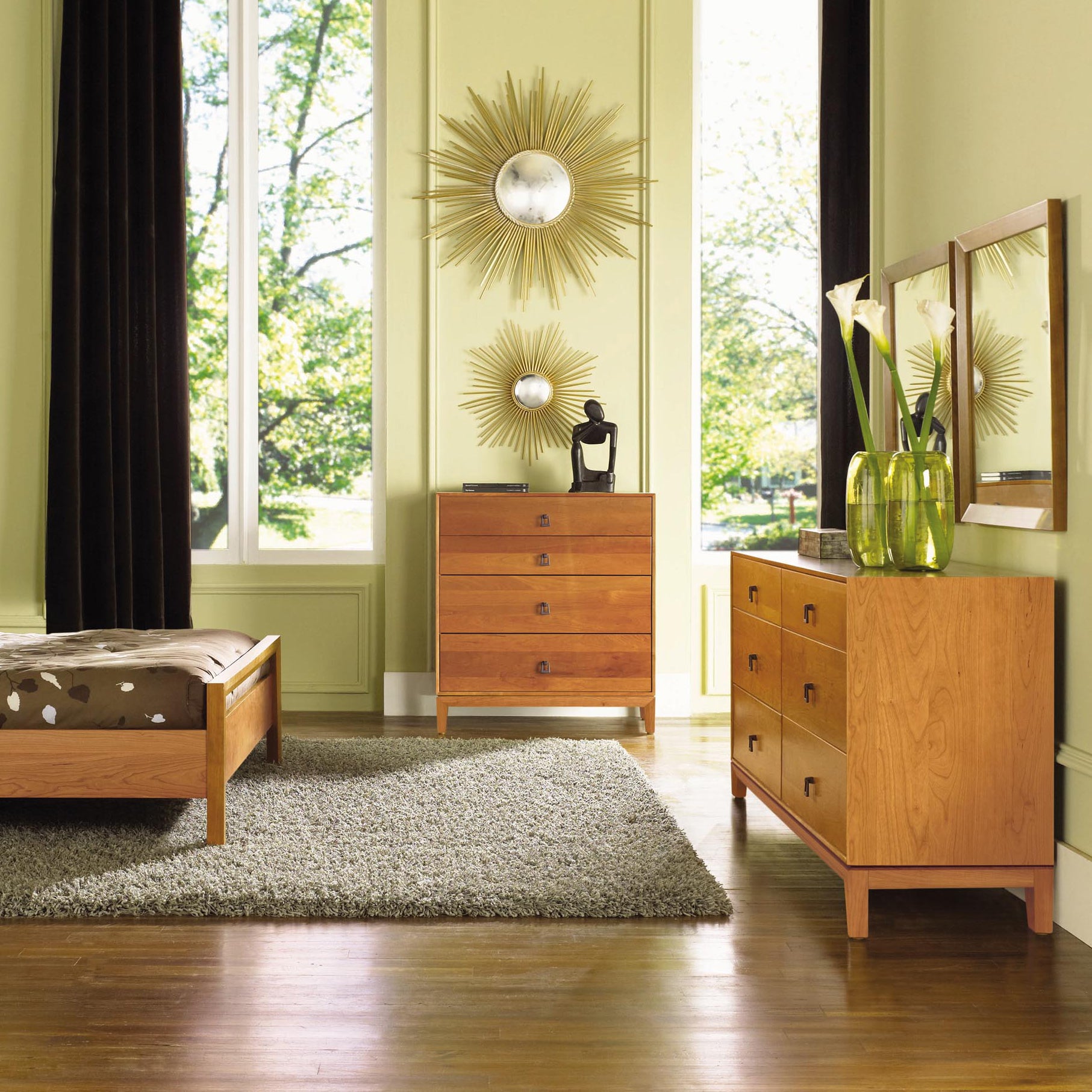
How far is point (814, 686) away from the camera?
2.68 metres

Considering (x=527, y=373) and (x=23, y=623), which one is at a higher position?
(x=527, y=373)

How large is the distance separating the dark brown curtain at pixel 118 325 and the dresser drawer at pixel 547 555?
134 cm

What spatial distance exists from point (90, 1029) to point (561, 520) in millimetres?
2859

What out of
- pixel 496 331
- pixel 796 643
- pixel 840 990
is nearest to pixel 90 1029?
pixel 840 990

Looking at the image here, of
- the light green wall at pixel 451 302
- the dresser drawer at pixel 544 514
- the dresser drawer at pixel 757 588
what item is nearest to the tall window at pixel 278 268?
the light green wall at pixel 451 302

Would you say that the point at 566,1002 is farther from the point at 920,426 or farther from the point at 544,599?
the point at 544,599

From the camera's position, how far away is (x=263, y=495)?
5.23 meters

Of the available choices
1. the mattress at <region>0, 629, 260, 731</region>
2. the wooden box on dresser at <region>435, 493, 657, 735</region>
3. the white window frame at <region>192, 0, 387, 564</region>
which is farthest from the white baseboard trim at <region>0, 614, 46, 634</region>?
the mattress at <region>0, 629, 260, 731</region>

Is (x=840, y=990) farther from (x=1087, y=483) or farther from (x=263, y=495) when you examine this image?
(x=263, y=495)

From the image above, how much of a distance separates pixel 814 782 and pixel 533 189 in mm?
3240

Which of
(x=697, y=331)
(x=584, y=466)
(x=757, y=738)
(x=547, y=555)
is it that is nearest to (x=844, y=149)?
(x=697, y=331)

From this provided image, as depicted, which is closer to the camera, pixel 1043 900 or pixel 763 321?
pixel 1043 900

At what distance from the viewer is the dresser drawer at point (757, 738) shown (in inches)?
120

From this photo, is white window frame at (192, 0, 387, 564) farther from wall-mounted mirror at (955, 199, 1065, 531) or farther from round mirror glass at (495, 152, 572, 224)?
wall-mounted mirror at (955, 199, 1065, 531)
